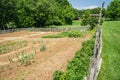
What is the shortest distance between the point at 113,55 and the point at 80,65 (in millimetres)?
6044

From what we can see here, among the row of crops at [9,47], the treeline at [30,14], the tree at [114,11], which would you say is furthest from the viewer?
the tree at [114,11]

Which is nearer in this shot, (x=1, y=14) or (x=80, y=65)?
(x=80, y=65)

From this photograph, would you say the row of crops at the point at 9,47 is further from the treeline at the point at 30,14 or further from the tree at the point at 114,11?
the tree at the point at 114,11

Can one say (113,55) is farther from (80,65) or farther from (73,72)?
(73,72)

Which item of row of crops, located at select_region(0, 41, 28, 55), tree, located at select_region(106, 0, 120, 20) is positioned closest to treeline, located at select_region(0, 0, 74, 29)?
row of crops, located at select_region(0, 41, 28, 55)

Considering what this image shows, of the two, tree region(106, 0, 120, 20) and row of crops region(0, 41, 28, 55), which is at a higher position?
tree region(106, 0, 120, 20)

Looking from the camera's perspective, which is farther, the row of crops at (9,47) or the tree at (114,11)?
the tree at (114,11)

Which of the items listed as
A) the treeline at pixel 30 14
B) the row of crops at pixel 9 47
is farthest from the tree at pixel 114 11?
the row of crops at pixel 9 47

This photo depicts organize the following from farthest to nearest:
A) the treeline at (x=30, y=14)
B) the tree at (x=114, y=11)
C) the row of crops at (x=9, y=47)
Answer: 1. the tree at (x=114, y=11)
2. the treeline at (x=30, y=14)
3. the row of crops at (x=9, y=47)

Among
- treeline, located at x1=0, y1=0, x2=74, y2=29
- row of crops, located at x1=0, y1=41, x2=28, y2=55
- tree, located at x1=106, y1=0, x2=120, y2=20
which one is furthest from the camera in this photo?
tree, located at x1=106, y1=0, x2=120, y2=20

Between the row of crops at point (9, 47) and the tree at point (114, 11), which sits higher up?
the tree at point (114, 11)

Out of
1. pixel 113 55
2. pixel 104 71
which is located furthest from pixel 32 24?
pixel 104 71

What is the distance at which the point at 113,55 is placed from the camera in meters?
17.1

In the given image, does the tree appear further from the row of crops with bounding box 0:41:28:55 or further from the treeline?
the row of crops with bounding box 0:41:28:55
